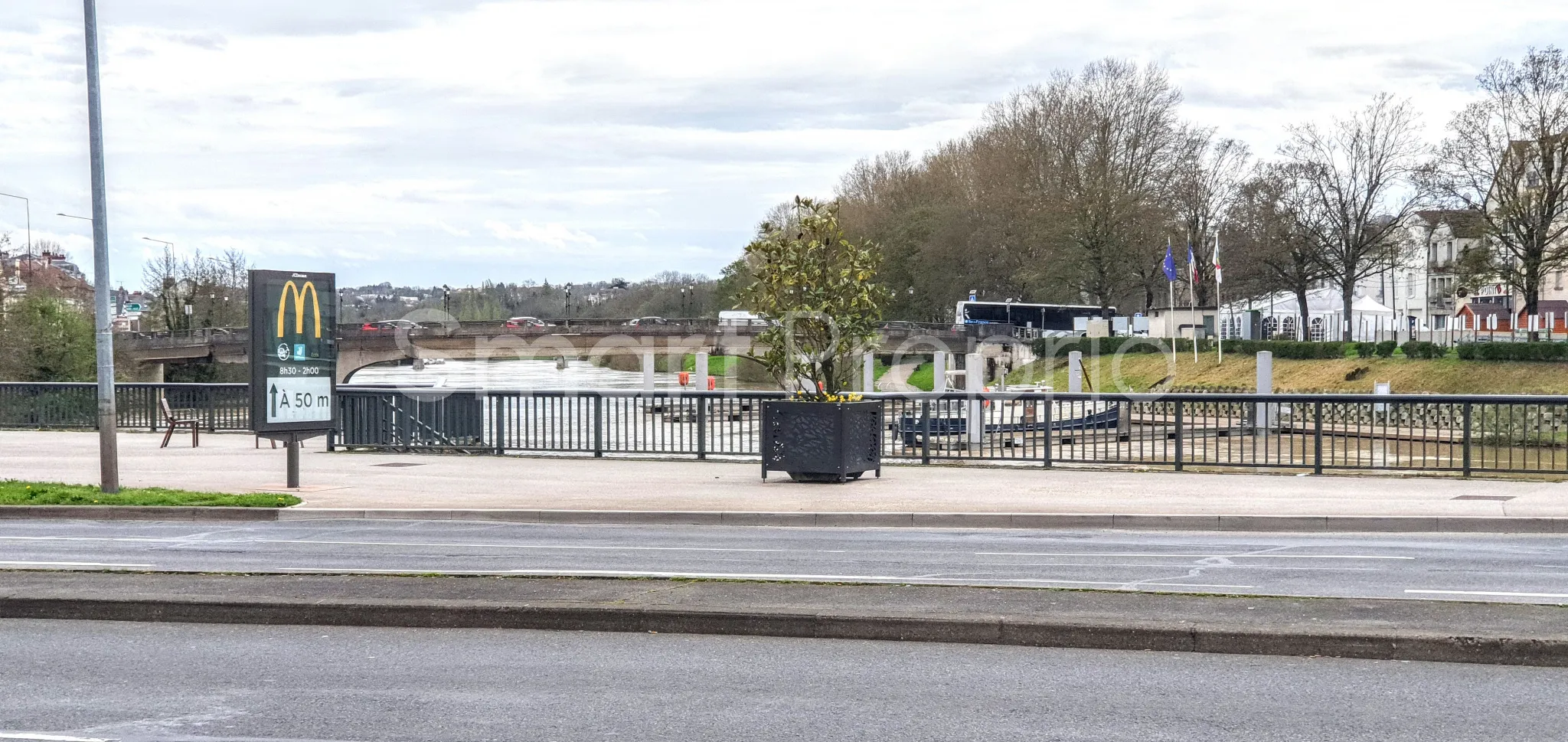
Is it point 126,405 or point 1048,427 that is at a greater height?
point 126,405

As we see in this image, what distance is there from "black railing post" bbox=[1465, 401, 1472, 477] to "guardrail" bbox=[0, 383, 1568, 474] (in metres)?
0.01

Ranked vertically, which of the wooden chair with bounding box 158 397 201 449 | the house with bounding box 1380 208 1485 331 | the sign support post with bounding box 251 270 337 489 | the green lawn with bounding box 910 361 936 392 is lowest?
the green lawn with bounding box 910 361 936 392

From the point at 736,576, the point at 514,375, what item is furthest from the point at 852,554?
the point at 514,375

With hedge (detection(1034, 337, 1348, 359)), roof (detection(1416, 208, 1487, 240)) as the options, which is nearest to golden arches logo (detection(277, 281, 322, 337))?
hedge (detection(1034, 337, 1348, 359))

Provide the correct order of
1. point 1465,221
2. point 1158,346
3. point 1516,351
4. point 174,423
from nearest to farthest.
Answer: point 174,423, point 1516,351, point 1465,221, point 1158,346

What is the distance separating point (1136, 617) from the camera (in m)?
8.92

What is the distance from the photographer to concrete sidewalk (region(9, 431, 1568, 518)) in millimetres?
16406

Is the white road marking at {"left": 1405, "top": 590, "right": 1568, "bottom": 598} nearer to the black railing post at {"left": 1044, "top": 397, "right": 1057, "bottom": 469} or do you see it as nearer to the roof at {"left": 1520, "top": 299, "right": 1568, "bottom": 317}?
the black railing post at {"left": 1044, "top": 397, "right": 1057, "bottom": 469}

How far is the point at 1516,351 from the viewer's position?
55.0 m

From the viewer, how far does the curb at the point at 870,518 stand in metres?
15.1

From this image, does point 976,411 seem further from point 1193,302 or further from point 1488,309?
point 1488,309

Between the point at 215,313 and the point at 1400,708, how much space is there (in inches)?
3470

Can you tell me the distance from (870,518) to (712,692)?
27.6 ft

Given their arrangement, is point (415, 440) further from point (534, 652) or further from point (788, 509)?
point (534, 652)
